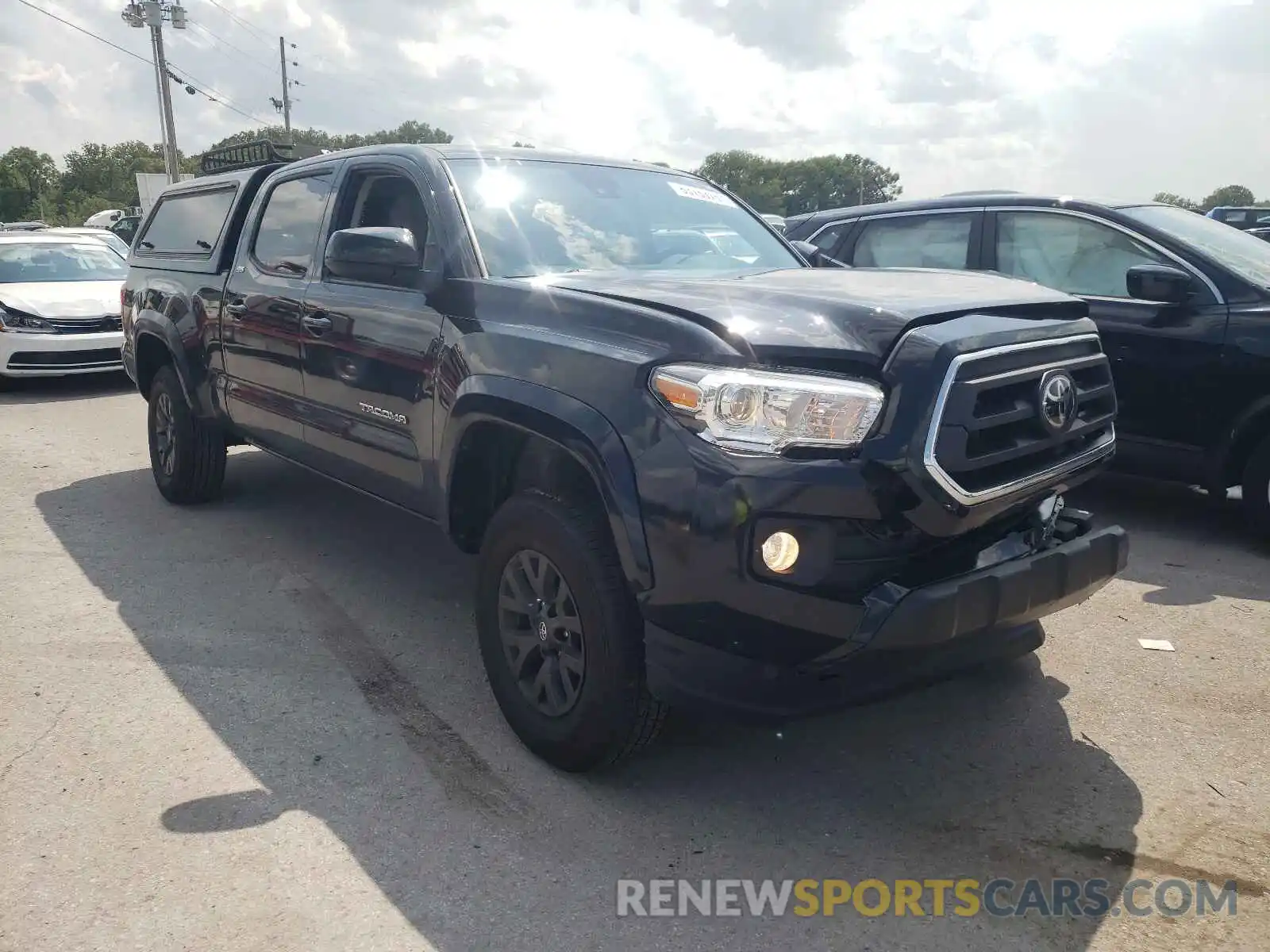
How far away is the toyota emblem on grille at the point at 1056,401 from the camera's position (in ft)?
9.00

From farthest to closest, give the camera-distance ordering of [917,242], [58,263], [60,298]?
[58,263]
[60,298]
[917,242]

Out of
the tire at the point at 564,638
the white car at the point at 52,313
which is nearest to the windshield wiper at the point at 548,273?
the tire at the point at 564,638

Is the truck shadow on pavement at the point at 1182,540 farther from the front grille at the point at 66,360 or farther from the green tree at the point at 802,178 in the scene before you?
the green tree at the point at 802,178

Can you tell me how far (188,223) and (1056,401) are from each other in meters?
5.17

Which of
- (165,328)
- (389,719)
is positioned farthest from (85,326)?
(389,719)

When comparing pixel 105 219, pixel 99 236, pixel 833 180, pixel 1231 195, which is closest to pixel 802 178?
pixel 833 180

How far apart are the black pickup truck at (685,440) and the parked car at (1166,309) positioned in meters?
2.24

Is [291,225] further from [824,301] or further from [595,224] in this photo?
[824,301]

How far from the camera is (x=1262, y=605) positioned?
4312 mm

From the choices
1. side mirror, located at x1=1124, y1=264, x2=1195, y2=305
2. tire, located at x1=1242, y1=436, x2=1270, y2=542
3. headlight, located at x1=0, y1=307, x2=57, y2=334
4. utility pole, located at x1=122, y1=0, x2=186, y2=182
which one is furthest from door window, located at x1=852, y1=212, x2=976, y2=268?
utility pole, located at x1=122, y1=0, x2=186, y2=182

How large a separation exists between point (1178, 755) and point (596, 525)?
6.49 feet

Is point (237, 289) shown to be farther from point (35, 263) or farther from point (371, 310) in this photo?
point (35, 263)

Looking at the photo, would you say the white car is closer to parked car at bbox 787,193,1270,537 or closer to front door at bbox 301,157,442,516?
front door at bbox 301,157,442,516

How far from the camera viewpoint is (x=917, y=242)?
251 inches
